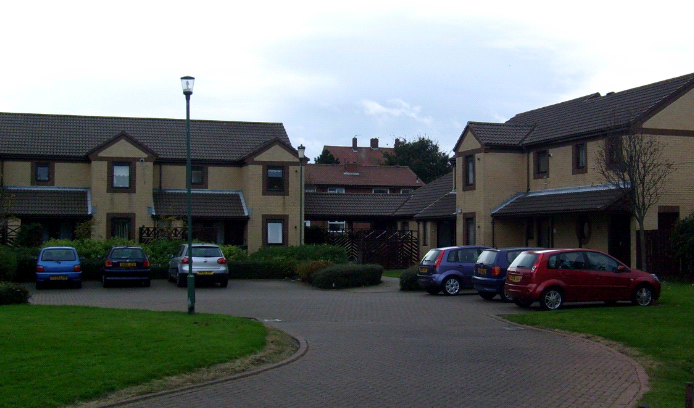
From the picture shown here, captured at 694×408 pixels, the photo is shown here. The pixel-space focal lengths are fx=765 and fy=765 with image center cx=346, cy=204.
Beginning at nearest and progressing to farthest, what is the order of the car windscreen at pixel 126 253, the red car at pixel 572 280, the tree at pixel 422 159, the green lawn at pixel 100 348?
1. the green lawn at pixel 100 348
2. the red car at pixel 572 280
3. the car windscreen at pixel 126 253
4. the tree at pixel 422 159

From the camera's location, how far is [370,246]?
43500 millimetres

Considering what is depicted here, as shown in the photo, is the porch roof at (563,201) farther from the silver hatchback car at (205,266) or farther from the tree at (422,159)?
the tree at (422,159)

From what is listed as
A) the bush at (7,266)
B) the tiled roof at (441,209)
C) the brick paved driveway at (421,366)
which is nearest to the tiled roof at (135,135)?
the tiled roof at (441,209)

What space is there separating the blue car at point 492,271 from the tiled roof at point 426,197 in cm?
2229

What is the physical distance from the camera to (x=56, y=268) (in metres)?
27.2

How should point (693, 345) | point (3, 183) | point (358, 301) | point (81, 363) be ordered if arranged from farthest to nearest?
1. point (3, 183)
2. point (358, 301)
3. point (693, 345)
4. point (81, 363)

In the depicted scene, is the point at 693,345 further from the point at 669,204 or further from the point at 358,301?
the point at 669,204

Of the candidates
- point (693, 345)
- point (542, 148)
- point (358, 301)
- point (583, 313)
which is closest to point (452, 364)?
point (693, 345)

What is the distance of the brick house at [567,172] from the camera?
2930cm

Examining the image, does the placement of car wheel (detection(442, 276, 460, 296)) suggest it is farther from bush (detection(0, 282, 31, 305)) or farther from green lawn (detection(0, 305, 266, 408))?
bush (detection(0, 282, 31, 305))

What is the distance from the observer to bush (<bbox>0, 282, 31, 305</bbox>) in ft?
64.5

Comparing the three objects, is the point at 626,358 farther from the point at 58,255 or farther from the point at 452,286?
the point at 58,255

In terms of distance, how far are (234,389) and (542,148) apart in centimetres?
2744

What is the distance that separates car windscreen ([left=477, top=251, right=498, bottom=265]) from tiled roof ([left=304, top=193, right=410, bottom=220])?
944 inches
